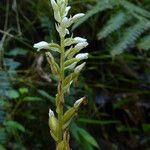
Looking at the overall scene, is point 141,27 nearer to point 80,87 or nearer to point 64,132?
point 80,87

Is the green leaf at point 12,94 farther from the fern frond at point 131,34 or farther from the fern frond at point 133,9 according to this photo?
the fern frond at point 133,9

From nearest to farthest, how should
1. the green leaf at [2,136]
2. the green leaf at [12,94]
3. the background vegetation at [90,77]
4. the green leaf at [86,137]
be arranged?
the green leaf at [2,136]
the green leaf at [12,94]
the green leaf at [86,137]
the background vegetation at [90,77]

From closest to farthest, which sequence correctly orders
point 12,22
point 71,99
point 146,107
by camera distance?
point 71,99, point 12,22, point 146,107

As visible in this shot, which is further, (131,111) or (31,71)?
(131,111)

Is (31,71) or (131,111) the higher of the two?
(31,71)

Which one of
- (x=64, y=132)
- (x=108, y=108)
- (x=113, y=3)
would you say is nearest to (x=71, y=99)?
(x=113, y=3)

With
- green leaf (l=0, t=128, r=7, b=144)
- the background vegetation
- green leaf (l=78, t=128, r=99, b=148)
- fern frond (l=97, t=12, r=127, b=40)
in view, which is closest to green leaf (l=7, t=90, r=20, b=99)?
the background vegetation

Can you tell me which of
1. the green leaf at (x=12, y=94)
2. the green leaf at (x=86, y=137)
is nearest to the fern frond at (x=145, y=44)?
the green leaf at (x=86, y=137)
